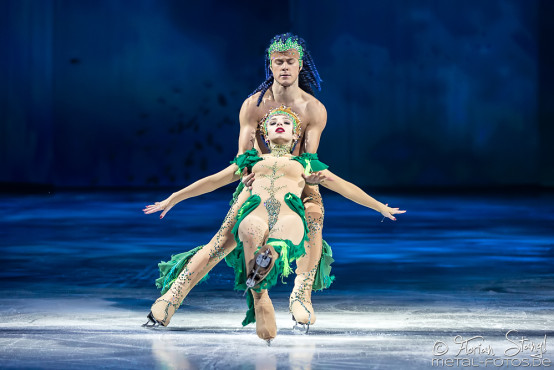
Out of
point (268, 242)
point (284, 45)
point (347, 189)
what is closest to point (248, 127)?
point (284, 45)

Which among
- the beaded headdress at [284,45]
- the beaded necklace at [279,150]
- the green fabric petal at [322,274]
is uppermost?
the beaded headdress at [284,45]

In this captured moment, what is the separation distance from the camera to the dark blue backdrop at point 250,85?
16.2m

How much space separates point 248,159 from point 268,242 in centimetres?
56

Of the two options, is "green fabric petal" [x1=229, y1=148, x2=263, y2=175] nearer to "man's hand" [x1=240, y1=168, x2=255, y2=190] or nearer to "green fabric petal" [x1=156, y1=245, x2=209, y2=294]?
"man's hand" [x1=240, y1=168, x2=255, y2=190]

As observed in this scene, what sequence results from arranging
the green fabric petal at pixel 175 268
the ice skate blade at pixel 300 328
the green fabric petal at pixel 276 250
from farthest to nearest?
the green fabric petal at pixel 175 268 < the ice skate blade at pixel 300 328 < the green fabric petal at pixel 276 250

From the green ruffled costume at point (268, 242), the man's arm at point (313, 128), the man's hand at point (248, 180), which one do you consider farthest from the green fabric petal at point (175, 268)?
the man's arm at point (313, 128)

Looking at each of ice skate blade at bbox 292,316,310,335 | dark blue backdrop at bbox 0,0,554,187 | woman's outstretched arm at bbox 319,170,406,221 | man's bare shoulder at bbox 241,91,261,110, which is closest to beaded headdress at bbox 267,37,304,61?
man's bare shoulder at bbox 241,91,261,110

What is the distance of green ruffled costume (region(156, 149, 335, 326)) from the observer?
13.9ft

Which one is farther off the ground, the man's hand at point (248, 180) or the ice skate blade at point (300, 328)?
Result: the man's hand at point (248, 180)

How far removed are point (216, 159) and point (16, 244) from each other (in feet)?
26.8

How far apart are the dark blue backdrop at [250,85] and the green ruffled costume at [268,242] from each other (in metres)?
11.5

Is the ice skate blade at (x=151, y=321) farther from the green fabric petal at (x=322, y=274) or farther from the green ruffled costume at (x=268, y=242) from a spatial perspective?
the green fabric petal at (x=322, y=274)

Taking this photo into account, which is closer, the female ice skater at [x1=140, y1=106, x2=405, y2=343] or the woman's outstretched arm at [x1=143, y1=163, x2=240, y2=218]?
the female ice skater at [x1=140, y1=106, x2=405, y2=343]

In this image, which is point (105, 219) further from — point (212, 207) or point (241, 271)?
point (241, 271)
